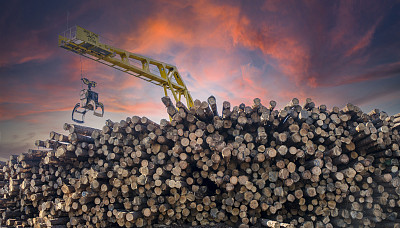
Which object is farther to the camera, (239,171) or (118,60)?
(118,60)

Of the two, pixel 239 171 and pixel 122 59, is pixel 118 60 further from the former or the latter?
pixel 239 171

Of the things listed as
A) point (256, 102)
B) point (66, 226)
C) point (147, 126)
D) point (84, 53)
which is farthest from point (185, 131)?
point (84, 53)

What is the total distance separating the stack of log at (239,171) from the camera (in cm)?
530

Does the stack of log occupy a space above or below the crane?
below

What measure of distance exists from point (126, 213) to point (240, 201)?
215 cm

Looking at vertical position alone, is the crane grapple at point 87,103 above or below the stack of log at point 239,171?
above

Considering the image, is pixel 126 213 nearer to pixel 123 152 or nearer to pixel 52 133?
pixel 123 152

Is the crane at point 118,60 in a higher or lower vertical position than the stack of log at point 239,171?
higher

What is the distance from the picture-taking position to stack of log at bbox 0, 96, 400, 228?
17.4 feet

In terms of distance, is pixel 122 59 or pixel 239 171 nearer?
pixel 239 171

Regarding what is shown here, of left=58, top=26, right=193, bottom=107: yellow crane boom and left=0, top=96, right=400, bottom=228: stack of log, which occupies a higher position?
left=58, top=26, right=193, bottom=107: yellow crane boom

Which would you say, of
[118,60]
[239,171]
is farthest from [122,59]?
[239,171]

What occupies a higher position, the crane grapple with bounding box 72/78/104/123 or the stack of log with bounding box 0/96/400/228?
the crane grapple with bounding box 72/78/104/123

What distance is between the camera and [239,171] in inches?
218
